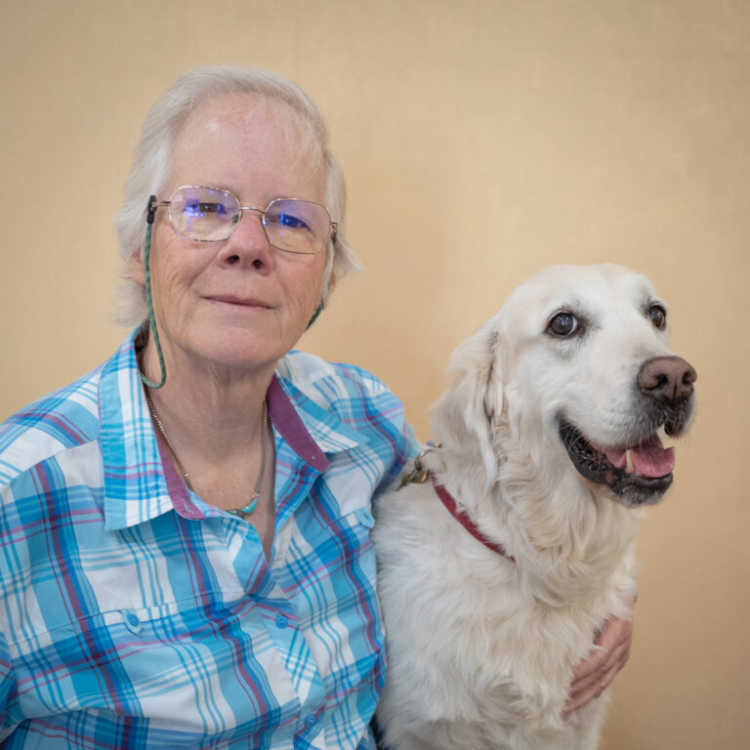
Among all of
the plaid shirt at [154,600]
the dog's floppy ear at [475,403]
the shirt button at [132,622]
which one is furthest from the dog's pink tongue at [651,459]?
the shirt button at [132,622]

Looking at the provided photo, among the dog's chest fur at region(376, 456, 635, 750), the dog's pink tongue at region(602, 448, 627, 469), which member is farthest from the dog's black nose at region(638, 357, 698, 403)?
the dog's chest fur at region(376, 456, 635, 750)

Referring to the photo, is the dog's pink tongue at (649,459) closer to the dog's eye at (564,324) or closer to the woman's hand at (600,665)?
the dog's eye at (564,324)

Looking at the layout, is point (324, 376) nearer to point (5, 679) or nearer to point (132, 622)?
point (132, 622)

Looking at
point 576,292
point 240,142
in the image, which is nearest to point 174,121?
point 240,142

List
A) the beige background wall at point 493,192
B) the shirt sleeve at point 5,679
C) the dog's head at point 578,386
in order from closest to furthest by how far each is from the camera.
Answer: the shirt sleeve at point 5,679 → the dog's head at point 578,386 → the beige background wall at point 493,192

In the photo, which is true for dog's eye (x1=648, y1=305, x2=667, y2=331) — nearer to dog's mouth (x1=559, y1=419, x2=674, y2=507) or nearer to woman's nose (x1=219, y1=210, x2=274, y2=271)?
dog's mouth (x1=559, y1=419, x2=674, y2=507)

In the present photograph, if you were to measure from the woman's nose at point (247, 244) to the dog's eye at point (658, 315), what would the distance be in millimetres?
729

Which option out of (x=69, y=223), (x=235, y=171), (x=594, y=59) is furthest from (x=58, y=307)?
(x=594, y=59)

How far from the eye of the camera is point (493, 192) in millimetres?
1920

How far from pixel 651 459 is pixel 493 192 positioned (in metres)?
1.05

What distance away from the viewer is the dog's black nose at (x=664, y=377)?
1.06 meters

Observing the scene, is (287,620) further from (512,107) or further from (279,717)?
(512,107)

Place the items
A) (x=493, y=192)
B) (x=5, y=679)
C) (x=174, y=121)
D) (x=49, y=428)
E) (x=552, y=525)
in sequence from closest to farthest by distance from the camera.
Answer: (x=5, y=679) < (x=49, y=428) < (x=174, y=121) < (x=552, y=525) < (x=493, y=192)

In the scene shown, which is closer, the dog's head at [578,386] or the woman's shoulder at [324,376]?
the dog's head at [578,386]
